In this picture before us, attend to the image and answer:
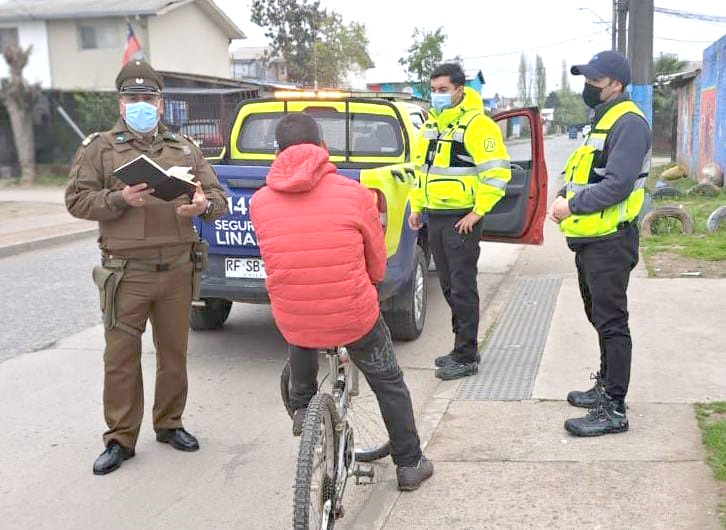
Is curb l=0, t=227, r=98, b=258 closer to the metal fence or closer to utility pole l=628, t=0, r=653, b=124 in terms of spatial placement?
utility pole l=628, t=0, r=653, b=124

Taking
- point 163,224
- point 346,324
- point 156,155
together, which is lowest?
point 346,324

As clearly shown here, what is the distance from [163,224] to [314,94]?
118 inches

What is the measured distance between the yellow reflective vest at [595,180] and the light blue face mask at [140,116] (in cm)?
223

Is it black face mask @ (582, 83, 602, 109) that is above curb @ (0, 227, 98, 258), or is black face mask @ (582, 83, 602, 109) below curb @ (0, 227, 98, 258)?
above

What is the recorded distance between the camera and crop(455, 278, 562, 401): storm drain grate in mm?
5105

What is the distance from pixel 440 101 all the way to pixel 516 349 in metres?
1.95

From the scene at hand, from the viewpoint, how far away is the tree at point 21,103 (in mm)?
23141

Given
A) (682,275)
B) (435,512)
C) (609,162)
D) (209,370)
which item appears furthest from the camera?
(682,275)

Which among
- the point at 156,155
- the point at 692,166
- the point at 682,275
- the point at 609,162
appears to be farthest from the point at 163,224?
the point at 692,166

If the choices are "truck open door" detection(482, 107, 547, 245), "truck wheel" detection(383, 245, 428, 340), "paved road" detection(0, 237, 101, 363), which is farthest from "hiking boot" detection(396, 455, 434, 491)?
"truck open door" detection(482, 107, 547, 245)

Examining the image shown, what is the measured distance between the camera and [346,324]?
323cm

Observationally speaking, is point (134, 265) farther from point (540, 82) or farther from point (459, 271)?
point (540, 82)

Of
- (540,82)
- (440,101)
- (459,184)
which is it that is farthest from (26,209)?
(540,82)

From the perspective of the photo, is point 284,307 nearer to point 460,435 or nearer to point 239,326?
point 460,435
